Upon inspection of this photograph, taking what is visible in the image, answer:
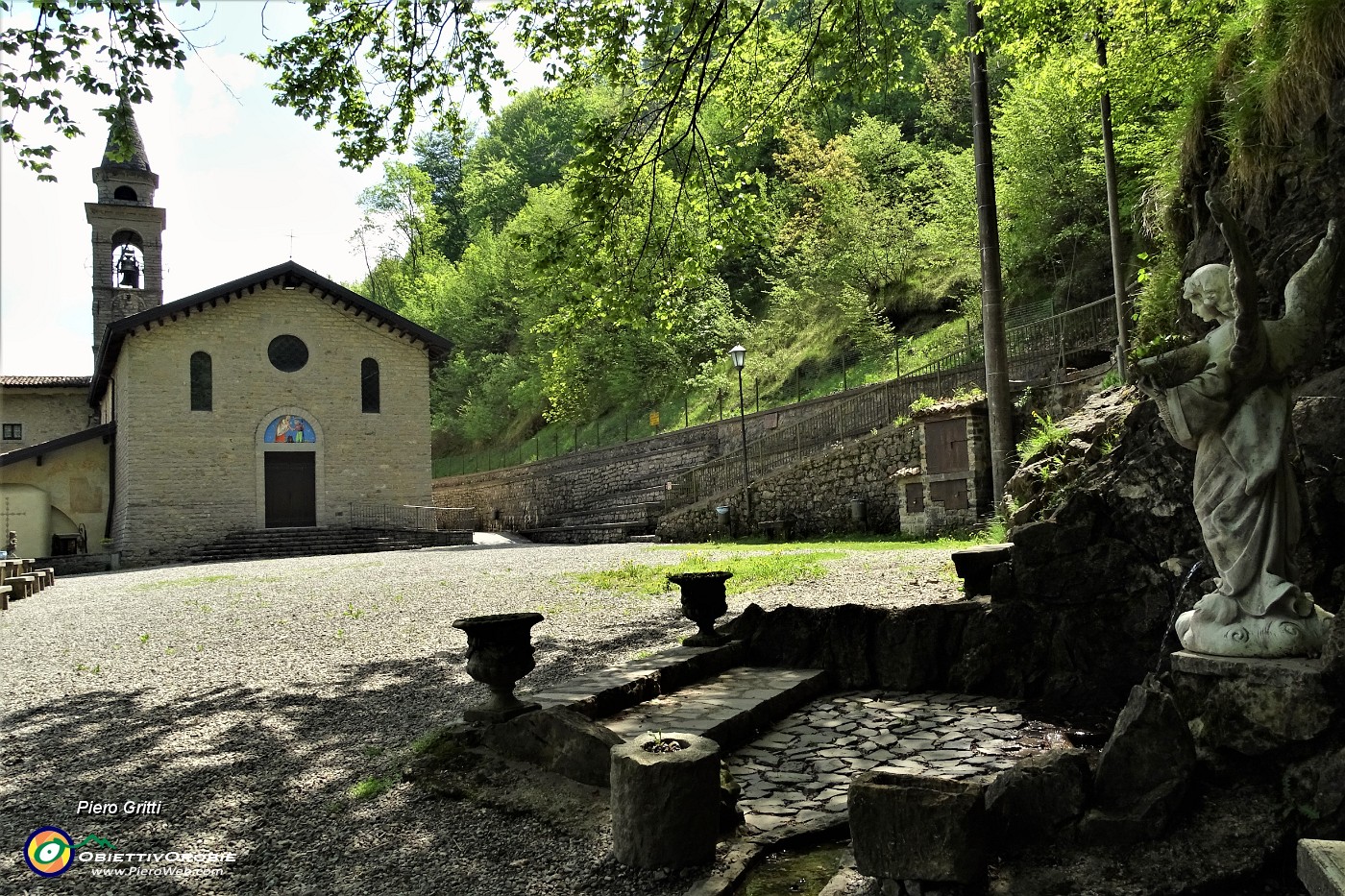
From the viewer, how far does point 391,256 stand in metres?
55.8

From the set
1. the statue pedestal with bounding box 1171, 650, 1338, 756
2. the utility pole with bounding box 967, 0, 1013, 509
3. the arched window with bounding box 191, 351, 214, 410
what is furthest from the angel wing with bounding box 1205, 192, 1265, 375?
the arched window with bounding box 191, 351, 214, 410

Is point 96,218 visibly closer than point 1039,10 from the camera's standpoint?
No

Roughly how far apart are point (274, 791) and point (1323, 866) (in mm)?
4475

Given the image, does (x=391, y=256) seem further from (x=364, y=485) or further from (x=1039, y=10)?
(x=1039, y=10)

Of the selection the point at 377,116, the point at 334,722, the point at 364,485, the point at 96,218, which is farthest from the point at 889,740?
the point at 96,218

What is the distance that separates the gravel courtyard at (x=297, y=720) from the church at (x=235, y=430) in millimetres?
13198

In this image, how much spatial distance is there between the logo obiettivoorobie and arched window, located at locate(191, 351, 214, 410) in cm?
2460

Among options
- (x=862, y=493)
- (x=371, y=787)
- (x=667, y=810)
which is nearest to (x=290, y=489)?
(x=862, y=493)

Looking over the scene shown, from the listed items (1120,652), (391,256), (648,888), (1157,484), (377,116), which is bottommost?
(648,888)

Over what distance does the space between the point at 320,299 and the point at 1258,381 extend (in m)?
27.9

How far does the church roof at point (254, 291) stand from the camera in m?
24.6

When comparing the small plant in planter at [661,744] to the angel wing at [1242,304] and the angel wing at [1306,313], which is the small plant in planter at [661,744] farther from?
the angel wing at [1306,313]

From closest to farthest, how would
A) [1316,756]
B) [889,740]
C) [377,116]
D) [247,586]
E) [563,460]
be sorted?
[1316,756], [889,740], [377,116], [247,586], [563,460]

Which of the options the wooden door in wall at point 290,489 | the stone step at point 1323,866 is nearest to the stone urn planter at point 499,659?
the stone step at point 1323,866
